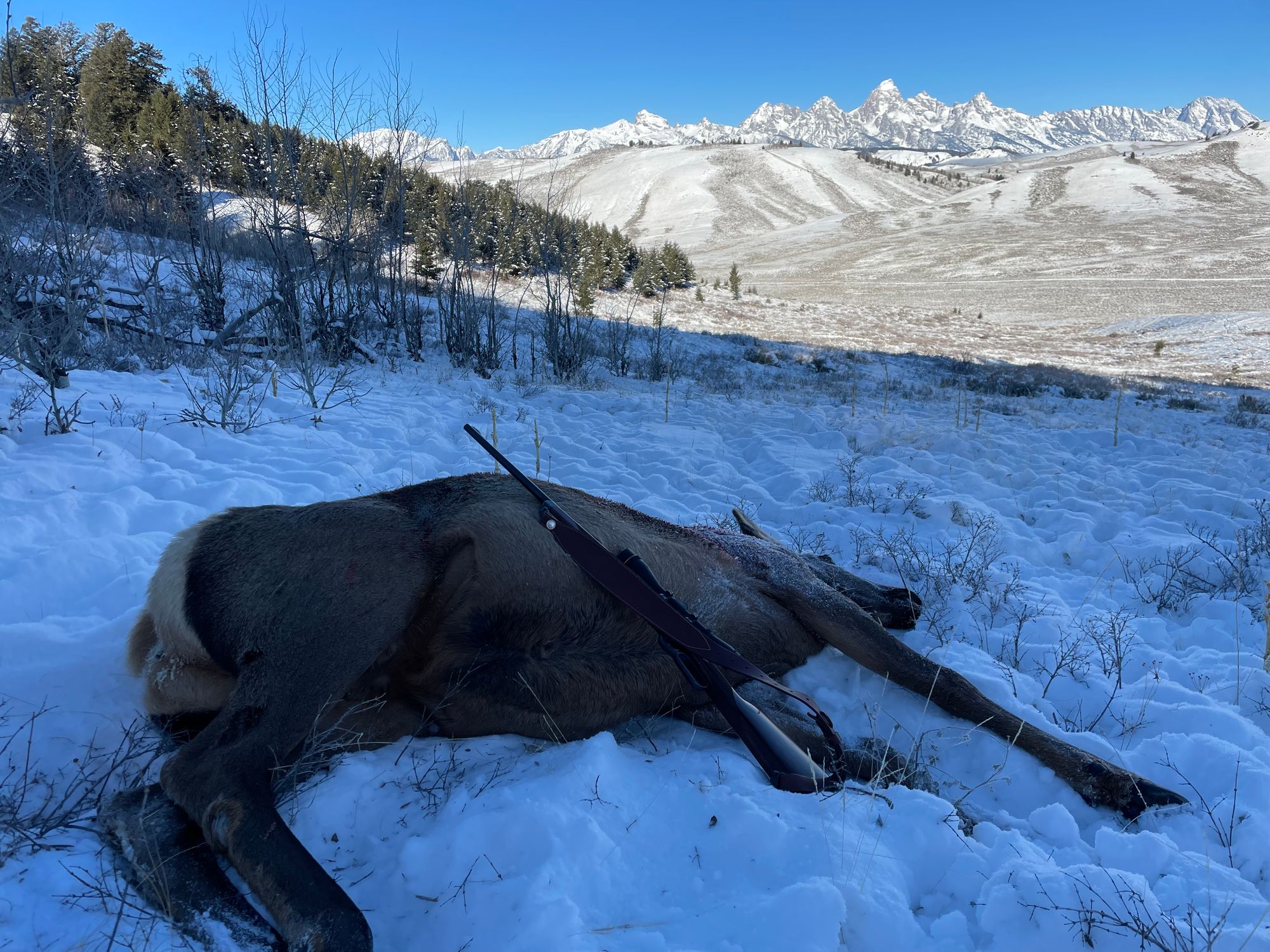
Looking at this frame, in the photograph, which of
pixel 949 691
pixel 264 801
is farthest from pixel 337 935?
pixel 949 691

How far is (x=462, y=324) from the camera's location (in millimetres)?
13234

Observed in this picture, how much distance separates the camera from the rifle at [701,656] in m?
2.19

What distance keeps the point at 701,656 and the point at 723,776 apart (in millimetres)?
389

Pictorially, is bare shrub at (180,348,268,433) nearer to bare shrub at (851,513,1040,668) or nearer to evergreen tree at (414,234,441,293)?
bare shrub at (851,513,1040,668)

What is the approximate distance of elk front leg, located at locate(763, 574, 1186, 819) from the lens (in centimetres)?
230

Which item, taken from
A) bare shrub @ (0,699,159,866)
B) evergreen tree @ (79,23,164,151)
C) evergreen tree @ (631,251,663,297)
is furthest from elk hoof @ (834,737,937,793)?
evergreen tree @ (79,23,164,151)

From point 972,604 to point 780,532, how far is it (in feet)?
5.12

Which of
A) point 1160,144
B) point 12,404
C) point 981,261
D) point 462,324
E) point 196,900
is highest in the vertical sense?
point 1160,144

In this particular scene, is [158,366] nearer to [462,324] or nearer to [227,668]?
[462,324]

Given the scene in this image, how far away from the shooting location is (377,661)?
2.29 m

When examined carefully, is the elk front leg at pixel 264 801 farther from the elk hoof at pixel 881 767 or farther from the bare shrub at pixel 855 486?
the bare shrub at pixel 855 486

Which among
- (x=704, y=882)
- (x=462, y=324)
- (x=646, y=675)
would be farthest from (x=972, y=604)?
(x=462, y=324)

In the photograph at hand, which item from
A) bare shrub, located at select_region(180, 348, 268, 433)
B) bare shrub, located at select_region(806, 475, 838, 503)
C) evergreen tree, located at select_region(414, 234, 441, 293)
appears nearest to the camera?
bare shrub, located at select_region(180, 348, 268, 433)

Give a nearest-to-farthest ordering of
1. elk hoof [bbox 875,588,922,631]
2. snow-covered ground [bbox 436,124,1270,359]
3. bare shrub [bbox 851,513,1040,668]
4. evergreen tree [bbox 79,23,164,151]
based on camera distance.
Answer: elk hoof [bbox 875,588,922,631] < bare shrub [bbox 851,513,1040,668] < evergreen tree [bbox 79,23,164,151] < snow-covered ground [bbox 436,124,1270,359]
